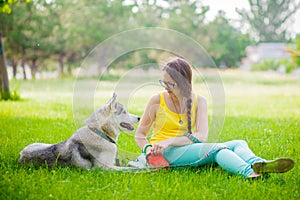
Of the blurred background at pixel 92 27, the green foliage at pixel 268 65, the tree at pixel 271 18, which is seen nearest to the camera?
the blurred background at pixel 92 27

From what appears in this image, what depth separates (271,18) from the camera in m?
58.2

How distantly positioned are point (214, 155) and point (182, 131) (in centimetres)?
42

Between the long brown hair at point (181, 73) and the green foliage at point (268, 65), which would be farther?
the green foliage at point (268, 65)

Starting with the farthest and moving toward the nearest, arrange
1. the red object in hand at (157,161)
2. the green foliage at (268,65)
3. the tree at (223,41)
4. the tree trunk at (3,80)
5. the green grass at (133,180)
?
the green foliage at (268,65)
the tree at (223,41)
the tree trunk at (3,80)
the red object in hand at (157,161)
the green grass at (133,180)

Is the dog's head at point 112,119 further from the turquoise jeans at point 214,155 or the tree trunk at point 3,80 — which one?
the tree trunk at point 3,80

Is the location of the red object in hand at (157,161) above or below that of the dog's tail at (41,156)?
below

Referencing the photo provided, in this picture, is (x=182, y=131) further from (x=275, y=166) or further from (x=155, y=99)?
(x=275, y=166)

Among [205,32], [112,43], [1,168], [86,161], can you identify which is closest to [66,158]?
[86,161]

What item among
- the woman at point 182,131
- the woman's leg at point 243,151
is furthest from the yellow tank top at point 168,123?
the woman's leg at point 243,151

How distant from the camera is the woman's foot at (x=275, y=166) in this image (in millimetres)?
3695

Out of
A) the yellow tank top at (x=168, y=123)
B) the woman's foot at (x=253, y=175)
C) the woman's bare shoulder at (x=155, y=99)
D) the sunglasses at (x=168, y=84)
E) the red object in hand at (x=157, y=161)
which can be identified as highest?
the sunglasses at (x=168, y=84)

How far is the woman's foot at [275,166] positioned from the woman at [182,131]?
45mm

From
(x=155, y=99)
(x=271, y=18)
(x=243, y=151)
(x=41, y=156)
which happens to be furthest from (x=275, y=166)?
(x=271, y=18)

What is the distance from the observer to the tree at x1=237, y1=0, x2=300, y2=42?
57531 millimetres
